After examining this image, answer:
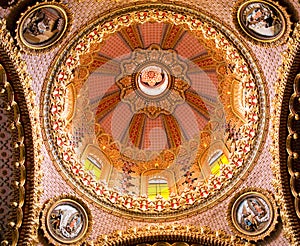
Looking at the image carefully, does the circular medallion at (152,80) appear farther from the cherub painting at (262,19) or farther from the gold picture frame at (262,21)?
the cherub painting at (262,19)

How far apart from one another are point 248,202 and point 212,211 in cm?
112

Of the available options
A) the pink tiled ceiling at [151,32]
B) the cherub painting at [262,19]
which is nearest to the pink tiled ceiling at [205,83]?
the pink tiled ceiling at [151,32]

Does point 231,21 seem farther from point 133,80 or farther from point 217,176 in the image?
point 133,80

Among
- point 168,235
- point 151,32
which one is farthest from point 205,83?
point 168,235

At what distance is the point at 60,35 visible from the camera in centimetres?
1424

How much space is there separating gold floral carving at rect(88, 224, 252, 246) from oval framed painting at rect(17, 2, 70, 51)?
19.1ft

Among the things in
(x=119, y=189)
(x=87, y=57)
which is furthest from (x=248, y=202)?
(x=87, y=57)

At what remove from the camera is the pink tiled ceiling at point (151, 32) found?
60.1 ft

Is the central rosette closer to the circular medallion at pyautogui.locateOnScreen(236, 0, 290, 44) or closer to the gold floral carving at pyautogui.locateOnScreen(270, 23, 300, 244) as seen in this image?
the circular medallion at pyautogui.locateOnScreen(236, 0, 290, 44)

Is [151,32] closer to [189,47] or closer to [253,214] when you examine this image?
[189,47]

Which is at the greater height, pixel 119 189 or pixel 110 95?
pixel 110 95

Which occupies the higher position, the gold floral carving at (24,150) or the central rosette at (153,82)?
the central rosette at (153,82)

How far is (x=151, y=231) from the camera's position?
15.3m

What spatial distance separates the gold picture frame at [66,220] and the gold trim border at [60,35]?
4.25 m
